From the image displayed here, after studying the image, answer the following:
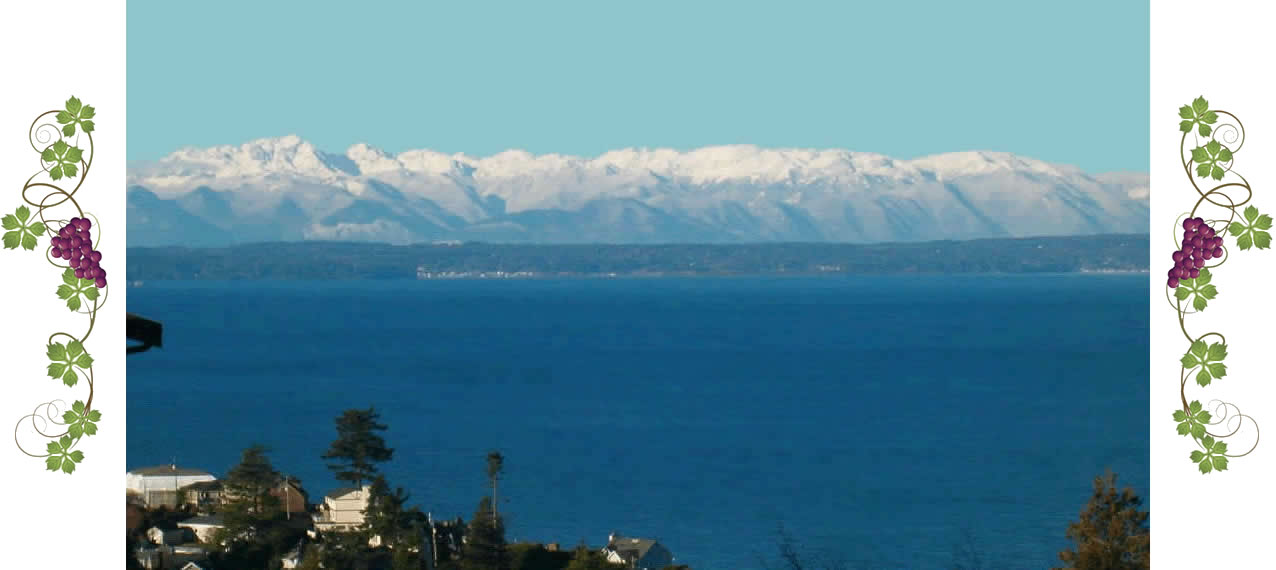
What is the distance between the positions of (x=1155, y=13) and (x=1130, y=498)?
135 centimetres

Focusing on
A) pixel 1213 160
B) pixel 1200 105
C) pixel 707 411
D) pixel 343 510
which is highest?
pixel 1200 105

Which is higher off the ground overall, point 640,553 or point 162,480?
point 162,480

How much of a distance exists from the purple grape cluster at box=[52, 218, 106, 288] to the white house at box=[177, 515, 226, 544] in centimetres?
220

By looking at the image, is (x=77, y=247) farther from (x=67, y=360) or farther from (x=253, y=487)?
(x=253, y=487)

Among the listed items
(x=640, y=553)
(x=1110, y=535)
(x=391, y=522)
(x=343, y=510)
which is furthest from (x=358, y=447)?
(x=640, y=553)

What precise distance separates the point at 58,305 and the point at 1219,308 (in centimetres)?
258

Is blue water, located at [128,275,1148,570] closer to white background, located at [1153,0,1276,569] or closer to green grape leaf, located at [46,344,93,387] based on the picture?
white background, located at [1153,0,1276,569]

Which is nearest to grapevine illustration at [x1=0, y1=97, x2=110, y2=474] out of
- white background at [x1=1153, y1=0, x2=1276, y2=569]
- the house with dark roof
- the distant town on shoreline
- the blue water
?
white background at [x1=1153, y1=0, x2=1276, y2=569]

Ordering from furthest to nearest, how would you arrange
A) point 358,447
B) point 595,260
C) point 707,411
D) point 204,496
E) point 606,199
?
point 606,199 < point 595,260 < point 707,411 < point 204,496 < point 358,447

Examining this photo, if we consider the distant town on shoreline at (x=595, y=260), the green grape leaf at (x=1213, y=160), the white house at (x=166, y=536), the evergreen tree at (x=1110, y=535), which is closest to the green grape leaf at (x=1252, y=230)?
the green grape leaf at (x=1213, y=160)

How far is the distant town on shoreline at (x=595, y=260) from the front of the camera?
99.1m

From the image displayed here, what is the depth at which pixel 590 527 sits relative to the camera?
2162 cm

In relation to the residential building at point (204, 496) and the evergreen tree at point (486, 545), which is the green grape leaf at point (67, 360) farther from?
the residential building at point (204, 496)

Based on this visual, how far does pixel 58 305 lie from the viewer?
11.0ft
